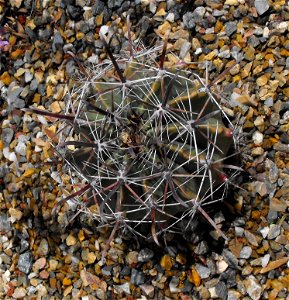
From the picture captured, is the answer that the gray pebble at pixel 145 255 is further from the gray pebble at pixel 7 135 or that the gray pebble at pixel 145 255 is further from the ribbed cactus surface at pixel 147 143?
the gray pebble at pixel 7 135

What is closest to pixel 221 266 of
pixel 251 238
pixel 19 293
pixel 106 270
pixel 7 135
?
pixel 251 238

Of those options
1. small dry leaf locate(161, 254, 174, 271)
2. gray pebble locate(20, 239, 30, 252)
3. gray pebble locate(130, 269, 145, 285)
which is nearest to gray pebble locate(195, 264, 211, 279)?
small dry leaf locate(161, 254, 174, 271)

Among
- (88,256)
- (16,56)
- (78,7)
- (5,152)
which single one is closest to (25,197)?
(5,152)

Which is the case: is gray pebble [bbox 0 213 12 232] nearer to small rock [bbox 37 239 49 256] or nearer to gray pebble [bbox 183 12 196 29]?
small rock [bbox 37 239 49 256]

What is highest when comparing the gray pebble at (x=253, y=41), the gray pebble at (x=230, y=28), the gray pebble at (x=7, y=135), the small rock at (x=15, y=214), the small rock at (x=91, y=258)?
the gray pebble at (x=230, y=28)

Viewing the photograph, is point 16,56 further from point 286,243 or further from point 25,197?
point 286,243

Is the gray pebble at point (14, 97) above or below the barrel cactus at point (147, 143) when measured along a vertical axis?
below

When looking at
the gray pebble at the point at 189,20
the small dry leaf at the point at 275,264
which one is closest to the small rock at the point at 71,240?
the small dry leaf at the point at 275,264
